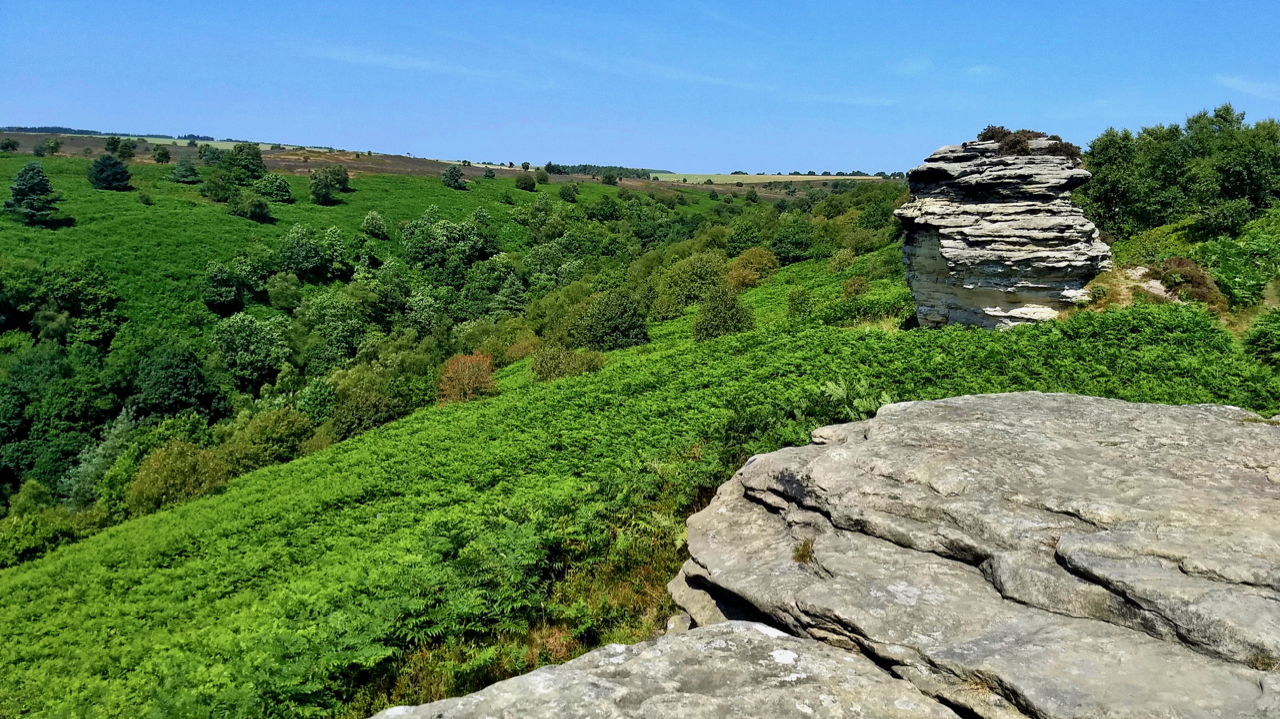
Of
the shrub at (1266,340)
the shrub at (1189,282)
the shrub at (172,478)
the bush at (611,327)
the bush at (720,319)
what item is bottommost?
the shrub at (172,478)

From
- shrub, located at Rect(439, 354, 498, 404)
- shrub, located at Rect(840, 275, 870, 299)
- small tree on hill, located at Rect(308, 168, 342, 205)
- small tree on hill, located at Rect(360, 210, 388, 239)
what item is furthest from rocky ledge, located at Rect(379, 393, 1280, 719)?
small tree on hill, located at Rect(308, 168, 342, 205)

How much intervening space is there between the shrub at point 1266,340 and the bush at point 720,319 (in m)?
24.2

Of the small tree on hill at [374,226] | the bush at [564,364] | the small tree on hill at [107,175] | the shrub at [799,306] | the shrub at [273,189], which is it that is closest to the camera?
the shrub at [799,306]

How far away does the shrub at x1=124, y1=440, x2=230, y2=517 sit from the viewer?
3186cm

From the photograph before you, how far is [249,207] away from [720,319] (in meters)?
76.2

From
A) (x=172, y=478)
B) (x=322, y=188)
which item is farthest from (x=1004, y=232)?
(x=322, y=188)

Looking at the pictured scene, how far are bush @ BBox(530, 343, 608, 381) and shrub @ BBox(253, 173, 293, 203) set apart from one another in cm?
7716

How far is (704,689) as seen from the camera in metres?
5.77

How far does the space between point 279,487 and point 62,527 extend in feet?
31.5

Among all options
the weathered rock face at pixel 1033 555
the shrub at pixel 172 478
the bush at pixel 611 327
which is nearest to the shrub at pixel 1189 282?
the weathered rock face at pixel 1033 555

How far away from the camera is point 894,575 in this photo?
7117mm

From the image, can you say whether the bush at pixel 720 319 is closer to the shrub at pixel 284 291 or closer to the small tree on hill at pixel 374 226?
the shrub at pixel 284 291

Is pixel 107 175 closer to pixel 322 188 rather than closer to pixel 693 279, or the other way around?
pixel 322 188

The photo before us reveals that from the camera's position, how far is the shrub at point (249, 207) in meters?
87.3
